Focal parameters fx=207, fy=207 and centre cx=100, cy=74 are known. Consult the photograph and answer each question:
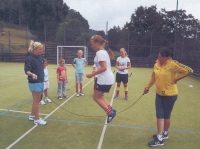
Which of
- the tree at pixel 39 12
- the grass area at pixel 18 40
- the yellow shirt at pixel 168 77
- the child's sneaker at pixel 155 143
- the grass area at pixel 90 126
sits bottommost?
the grass area at pixel 90 126

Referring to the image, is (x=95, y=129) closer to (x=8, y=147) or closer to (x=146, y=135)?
(x=146, y=135)

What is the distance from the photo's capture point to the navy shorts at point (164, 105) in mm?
3988

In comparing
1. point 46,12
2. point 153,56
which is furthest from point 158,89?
point 46,12

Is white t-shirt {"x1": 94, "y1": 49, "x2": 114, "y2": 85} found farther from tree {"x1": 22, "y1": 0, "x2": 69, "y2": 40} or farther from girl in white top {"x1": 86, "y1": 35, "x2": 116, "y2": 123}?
tree {"x1": 22, "y1": 0, "x2": 69, "y2": 40}

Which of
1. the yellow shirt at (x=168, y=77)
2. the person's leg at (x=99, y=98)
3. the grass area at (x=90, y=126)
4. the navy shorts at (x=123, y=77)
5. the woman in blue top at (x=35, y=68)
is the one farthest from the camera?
the navy shorts at (x=123, y=77)

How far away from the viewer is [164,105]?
13.3ft

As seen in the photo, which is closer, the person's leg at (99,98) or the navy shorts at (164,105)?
the navy shorts at (164,105)

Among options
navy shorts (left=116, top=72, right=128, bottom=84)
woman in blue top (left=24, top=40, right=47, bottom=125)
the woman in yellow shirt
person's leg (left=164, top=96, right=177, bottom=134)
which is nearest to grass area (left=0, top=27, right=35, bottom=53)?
navy shorts (left=116, top=72, right=128, bottom=84)

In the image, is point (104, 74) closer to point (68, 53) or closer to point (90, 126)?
point (90, 126)

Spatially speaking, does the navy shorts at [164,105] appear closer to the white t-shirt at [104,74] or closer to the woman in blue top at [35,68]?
the white t-shirt at [104,74]

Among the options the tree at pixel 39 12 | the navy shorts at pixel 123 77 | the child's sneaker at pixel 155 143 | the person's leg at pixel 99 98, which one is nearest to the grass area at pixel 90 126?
the child's sneaker at pixel 155 143

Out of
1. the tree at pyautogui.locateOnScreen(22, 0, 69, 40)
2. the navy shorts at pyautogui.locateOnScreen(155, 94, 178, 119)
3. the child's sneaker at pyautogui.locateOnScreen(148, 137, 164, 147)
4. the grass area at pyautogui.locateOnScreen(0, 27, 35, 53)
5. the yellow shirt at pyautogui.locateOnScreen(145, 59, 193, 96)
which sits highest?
the tree at pyautogui.locateOnScreen(22, 0, 69, 40)

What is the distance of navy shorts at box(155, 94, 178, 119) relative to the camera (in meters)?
3.99

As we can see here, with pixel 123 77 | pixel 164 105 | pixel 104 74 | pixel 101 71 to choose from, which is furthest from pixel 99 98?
pixel 123 77
